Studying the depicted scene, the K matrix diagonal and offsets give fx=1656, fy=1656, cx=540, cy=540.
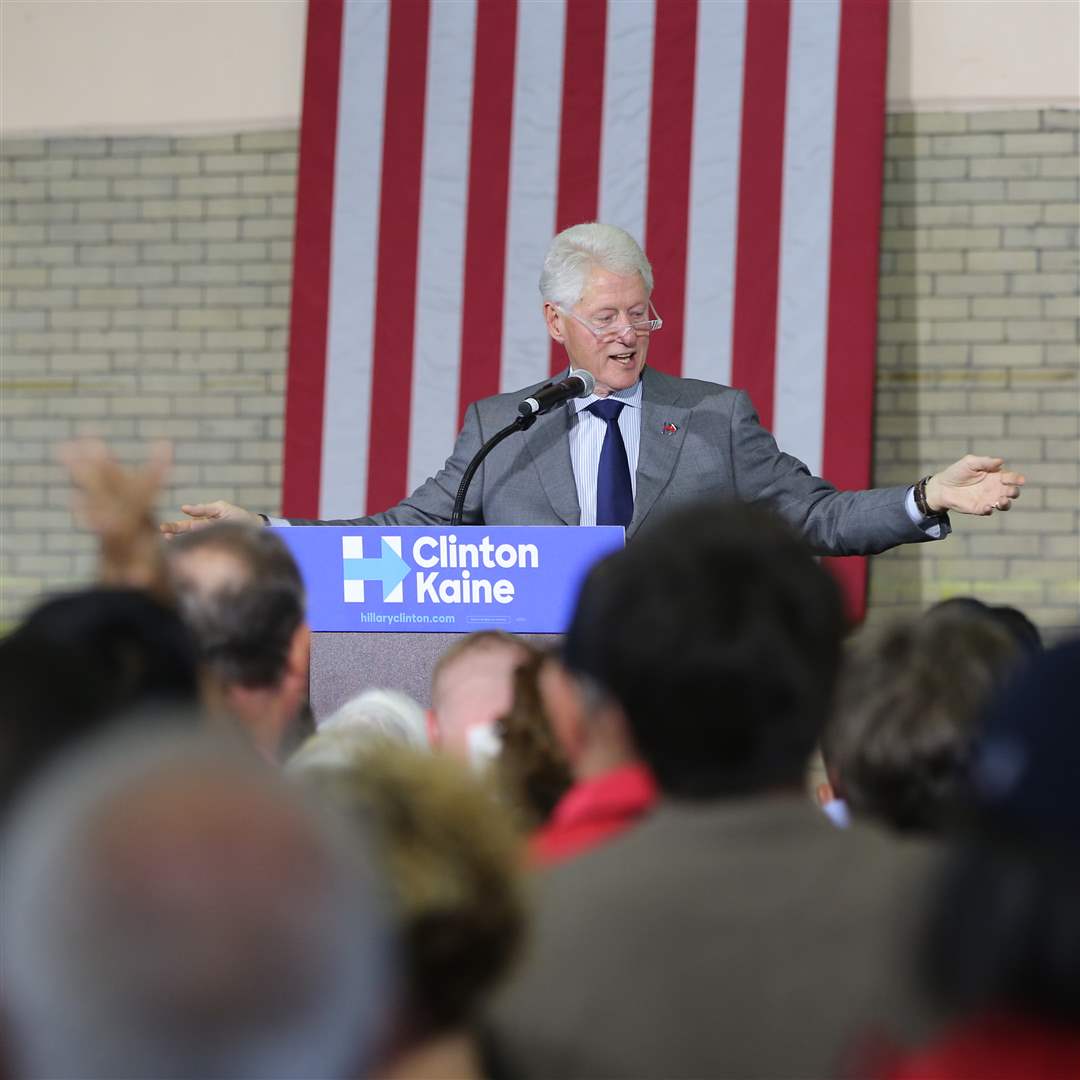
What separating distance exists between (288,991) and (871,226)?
4.87m

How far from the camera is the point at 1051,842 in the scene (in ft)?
2.59

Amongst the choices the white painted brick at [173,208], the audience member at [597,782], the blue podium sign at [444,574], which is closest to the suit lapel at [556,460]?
the blue podium sign at [444,574]

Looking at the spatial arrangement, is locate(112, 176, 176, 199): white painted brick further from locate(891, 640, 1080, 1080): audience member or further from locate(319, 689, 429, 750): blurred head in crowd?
locate(891, 640, 1080, 1080): audience member

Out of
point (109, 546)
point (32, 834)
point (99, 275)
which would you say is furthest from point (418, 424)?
point (32, 834)

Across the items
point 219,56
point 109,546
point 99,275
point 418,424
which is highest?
point 219,56

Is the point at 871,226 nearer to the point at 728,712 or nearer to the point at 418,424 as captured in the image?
the point at 418,424

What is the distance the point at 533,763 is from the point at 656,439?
1.92 m

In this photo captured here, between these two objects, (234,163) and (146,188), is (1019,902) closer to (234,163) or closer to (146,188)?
(234,163)

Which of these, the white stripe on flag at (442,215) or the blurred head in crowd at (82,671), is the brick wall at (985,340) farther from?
the blurred head in crowd at (82,671)

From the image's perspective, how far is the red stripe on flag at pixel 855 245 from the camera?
16.7 feet

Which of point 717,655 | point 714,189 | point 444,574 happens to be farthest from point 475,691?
point 714,189

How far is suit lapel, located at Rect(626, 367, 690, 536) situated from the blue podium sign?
22.2 inches

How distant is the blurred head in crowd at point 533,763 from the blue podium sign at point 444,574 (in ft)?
3.68

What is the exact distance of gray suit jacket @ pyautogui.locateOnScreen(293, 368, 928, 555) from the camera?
3.36m
